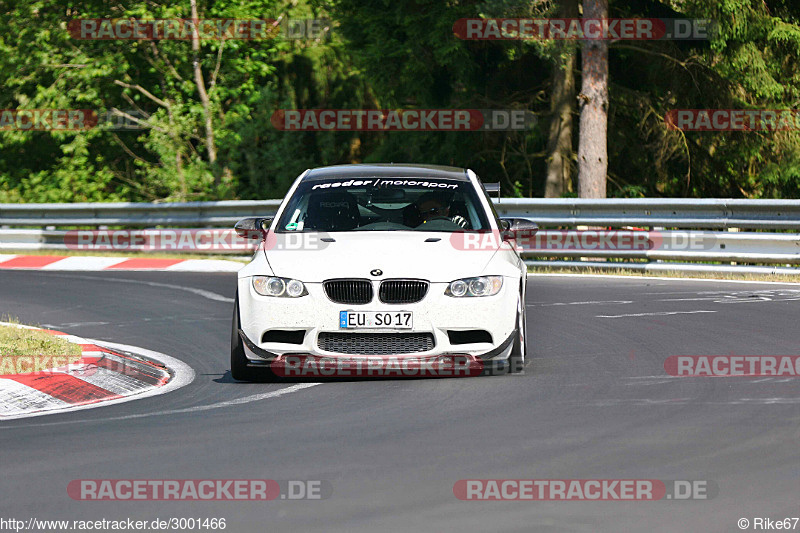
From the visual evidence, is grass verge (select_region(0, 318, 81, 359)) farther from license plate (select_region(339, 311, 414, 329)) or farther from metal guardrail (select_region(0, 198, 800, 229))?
metal guardrail (select_region(0, 198, 800, 229))

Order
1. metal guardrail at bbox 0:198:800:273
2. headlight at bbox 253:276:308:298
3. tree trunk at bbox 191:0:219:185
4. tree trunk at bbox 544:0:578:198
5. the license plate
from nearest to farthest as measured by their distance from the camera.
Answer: the license plate
headlight at bbox 253:276:308:298
metal guardrail at bbox 0:198:800:273
tree trunk at bbox 544:0:578:198
tree trunk at bbox 191:0:219:185

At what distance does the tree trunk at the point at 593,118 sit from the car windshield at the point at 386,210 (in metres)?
13.3

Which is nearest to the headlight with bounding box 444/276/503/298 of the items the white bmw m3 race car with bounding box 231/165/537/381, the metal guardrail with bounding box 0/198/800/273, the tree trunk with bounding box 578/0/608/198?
the white bmw m3 race car with bounding box 231/165/537/381

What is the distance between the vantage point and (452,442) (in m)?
6.76

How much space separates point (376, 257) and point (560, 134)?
58.5ft

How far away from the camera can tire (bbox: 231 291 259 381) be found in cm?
905

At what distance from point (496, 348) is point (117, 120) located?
80.0ft

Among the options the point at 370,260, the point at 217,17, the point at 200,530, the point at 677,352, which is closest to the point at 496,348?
the point at 370,260

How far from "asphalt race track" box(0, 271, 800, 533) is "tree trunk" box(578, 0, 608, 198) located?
39.7 ft

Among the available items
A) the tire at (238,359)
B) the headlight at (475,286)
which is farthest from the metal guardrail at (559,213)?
the tire at (238,359)

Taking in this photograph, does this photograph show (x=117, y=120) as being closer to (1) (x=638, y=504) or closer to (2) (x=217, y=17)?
(2) (x=217, y=17)

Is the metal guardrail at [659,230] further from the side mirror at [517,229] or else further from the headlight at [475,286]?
the headlight at [475,286]

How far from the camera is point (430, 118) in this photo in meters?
27.0

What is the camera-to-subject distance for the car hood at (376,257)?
8.84 meters
